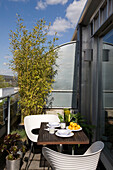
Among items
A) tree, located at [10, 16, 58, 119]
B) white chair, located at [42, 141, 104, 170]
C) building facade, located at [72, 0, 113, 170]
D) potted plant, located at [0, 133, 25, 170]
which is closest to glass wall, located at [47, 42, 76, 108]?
building facade, located at [72, 0, 113, 170]

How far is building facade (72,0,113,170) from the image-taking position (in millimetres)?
2848

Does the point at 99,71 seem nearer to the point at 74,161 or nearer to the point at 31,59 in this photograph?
the point at 31,59

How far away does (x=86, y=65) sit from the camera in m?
4.32

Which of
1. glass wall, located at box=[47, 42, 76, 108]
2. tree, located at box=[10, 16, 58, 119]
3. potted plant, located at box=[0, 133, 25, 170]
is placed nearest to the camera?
potted plant, located at box=[0, 133, 25, 170]

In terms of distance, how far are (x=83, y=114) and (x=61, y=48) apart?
190 centimetres

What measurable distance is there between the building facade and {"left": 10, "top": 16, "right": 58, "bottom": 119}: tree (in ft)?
2.92

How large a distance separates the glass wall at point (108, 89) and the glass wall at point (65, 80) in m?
1.70

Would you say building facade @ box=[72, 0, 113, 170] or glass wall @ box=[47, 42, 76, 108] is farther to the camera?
glass wall @ box=[47, 42, 76, 108]

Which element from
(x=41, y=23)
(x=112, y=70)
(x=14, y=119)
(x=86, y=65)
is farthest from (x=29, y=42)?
(x=112, y=70)

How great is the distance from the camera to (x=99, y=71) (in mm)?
3447

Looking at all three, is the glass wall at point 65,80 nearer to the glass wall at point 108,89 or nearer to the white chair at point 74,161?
the glass wall at point 108,89

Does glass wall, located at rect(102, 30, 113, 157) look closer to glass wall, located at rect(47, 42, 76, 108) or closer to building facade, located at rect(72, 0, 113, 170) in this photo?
building facade, located at rect(72, 0, 113, 170)

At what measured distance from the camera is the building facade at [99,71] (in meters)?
2.85

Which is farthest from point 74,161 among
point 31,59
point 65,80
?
point 65,80
